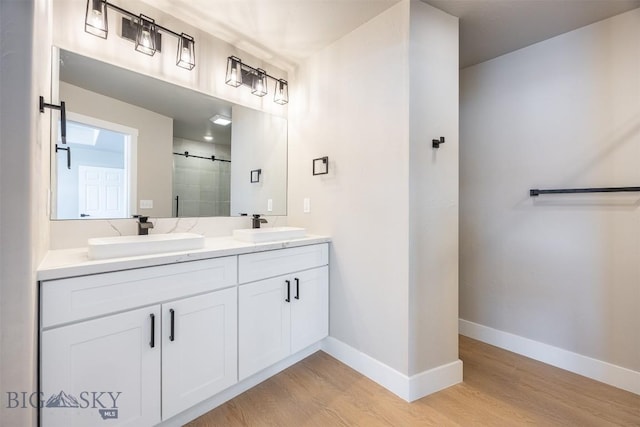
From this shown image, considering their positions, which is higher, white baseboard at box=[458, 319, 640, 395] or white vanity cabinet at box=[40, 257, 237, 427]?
white vanity cabinet at box=[40, 257, 237, 427]

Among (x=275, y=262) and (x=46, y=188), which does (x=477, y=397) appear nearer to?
(x=275, y=262)

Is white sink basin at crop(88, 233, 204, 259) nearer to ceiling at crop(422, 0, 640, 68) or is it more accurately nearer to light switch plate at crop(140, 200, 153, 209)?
light switch plate at crop(140, 200, 153, 209)

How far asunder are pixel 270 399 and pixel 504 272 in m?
2.05

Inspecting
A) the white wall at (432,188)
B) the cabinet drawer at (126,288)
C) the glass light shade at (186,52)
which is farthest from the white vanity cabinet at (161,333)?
the glass light shade at (186,52)

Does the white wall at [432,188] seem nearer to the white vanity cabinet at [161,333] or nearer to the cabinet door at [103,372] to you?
the white vanity cabinet at [161,333]

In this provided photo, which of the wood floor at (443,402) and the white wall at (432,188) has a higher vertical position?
the white wall at (432,188)

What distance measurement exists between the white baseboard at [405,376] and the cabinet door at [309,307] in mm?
267

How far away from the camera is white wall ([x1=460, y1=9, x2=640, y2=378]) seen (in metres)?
1.82

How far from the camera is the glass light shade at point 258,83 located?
7.54ft

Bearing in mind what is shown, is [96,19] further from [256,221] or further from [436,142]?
[436,142]

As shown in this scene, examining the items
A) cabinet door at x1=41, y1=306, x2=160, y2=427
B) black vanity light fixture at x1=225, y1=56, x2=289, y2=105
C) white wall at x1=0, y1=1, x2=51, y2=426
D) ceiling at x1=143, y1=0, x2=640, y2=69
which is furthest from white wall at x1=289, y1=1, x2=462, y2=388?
white wall at x1=0, y1=1, x2=51, y2=426

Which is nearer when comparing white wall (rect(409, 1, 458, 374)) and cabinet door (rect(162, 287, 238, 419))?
cabinet door (rect(162, 287, 238, 419))

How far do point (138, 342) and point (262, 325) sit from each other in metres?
0.69

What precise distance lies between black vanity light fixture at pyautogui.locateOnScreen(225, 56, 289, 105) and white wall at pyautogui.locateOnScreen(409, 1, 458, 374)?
4.03 ft
